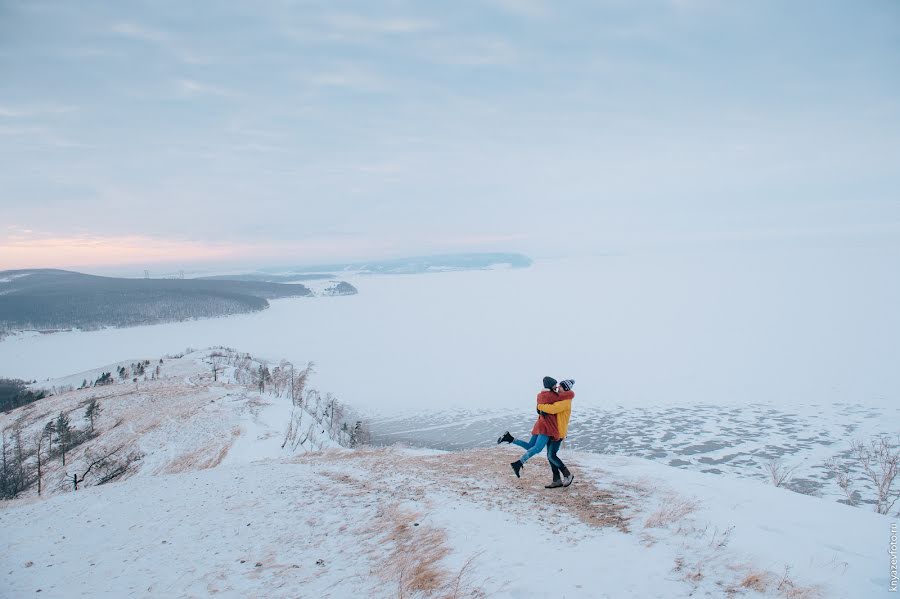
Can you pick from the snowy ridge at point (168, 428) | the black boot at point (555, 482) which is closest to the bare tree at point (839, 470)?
the black boot at point (555, 482)

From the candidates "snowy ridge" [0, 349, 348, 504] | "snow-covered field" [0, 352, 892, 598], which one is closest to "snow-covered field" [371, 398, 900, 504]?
"snowy ridge" [0, 349, 348, 504]

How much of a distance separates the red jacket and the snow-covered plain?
49762 millimetres

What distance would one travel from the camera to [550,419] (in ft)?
37.6

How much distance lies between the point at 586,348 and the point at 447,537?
92.0 m

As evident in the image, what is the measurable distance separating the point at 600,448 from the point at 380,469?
30.1 metres

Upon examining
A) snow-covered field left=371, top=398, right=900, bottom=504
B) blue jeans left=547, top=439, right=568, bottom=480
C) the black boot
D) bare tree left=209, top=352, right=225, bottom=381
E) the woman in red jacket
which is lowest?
snow-covered field left=371, top=398, right=900, bottom=504

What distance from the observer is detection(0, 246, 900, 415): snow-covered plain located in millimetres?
63094

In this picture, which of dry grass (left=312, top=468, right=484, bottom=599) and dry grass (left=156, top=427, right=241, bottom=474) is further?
dry grass (left=156, top=427, right=241, bottom=474)

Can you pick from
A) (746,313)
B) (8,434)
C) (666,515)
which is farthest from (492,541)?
(746,313)

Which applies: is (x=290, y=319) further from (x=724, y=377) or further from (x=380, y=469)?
(x=380, y=469)

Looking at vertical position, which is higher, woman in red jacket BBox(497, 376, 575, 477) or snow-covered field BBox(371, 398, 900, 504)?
woman in red jacket BBox(497, 376, 575, 477)

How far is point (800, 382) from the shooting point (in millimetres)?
63094

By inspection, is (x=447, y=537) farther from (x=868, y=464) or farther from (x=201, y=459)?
(x=868, y=464)

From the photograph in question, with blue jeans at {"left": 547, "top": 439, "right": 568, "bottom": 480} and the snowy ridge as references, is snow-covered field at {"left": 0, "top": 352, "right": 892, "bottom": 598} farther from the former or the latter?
the snowy ridge
